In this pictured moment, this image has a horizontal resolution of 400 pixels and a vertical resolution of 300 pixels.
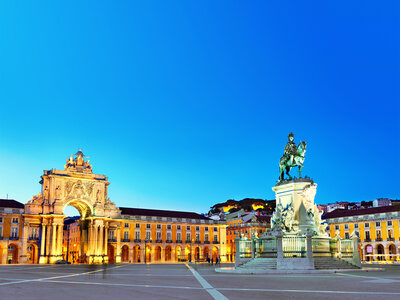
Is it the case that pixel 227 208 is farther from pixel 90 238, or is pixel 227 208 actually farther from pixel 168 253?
pixel 90 238

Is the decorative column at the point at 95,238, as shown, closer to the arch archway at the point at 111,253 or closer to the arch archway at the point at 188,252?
the arch archway at the point at 111,253

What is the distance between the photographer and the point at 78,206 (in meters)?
85.9

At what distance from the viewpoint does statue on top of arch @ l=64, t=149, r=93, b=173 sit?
8200cm

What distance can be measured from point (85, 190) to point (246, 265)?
56374 mm

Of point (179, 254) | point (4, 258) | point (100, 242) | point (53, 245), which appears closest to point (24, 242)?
point (4, 258)

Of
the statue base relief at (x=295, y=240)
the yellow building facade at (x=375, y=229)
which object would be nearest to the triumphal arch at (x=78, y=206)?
the yellow building facade at (x=375, y=229)

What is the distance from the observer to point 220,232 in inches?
4090

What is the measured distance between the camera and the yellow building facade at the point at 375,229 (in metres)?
84.5

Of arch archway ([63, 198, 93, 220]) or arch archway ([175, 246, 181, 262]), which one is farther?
arch archway ([175, 246, 181, 262])

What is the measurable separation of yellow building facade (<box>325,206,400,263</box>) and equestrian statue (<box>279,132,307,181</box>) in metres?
54.5

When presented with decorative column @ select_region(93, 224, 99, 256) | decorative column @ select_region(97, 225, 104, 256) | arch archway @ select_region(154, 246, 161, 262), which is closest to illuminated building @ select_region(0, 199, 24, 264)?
decorative column @ select_region(93, 224, 99, 256)

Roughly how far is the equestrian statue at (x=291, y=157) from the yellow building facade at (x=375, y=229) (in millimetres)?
54522

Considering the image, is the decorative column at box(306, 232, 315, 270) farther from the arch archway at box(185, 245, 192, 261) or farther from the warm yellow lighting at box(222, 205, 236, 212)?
the warm yellow lighting at box(222, 205, 236, 212)

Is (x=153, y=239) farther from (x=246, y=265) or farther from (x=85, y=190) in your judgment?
(x=246, y=265)
